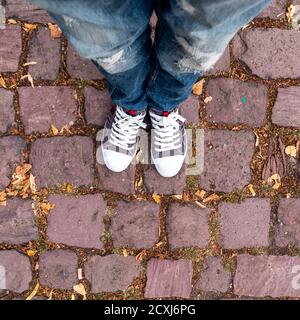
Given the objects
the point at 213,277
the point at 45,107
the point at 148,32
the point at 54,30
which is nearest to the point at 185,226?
the point at 213,277

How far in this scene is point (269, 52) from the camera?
7.16 ft

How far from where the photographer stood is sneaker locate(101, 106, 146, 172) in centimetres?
203

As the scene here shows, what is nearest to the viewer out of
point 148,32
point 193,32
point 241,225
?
point 193,32

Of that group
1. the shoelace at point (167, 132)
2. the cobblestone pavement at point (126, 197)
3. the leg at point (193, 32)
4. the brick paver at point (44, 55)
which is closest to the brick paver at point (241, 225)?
the cobblestone pavement at point (126, 197)

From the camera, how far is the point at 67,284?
2.14m

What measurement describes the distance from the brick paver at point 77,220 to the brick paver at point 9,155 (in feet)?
0.73

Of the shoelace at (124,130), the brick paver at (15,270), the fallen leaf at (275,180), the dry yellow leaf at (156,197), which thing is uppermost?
the shoelace at (124,130)

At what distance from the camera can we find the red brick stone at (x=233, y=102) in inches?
85.4

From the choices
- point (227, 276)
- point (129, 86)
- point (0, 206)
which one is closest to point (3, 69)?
point (0, 206)

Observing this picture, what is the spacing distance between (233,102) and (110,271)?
0.99 meters

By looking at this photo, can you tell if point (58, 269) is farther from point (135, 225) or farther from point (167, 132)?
→ point (167, 132)

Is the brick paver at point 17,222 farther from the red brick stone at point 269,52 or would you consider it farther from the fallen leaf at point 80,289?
the red brick stone at point 269,52

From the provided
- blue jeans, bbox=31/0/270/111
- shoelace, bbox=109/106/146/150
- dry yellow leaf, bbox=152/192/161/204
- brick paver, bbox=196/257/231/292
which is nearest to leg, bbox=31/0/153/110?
blue jeans, bbox=31/0/270/111

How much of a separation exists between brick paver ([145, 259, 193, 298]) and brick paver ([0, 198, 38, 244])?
1.92ft
